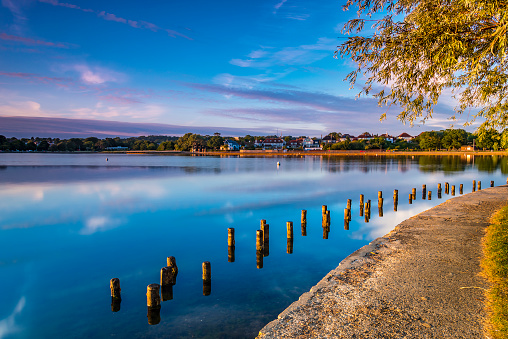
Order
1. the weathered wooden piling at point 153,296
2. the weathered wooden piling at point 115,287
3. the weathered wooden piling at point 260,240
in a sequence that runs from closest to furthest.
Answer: the weathered wooden piling at point 153,296, the weathered wooden piling at point 115,287, the weathered wooden piling at point 260,240

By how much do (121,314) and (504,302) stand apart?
32.8ft

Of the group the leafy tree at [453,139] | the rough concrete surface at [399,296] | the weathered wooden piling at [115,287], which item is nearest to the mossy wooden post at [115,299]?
the weathered wooden piling at [115,287]

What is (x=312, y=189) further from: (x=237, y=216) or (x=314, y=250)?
(x=314, y=250)

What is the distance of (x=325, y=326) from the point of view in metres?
6.18

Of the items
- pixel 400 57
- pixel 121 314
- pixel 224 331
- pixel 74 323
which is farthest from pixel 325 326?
pixel 400 57

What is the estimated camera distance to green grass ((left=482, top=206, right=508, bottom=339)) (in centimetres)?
582

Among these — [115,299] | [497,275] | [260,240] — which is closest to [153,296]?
[115,299]

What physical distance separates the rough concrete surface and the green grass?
0.19 meters

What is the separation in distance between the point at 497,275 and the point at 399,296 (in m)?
2.97

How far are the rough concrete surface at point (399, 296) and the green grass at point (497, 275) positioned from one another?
0.19 meters

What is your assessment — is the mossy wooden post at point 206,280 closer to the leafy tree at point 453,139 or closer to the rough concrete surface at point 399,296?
the rough concrete surface at point 399,296

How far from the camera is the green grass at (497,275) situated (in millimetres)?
5820

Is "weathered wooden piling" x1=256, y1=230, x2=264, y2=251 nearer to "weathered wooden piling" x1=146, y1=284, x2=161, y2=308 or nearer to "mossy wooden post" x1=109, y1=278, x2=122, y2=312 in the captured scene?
"weathered wooden piling" x1=146, y1=284, x2=161, y2=308

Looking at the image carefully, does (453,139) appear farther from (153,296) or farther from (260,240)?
(153,296)
